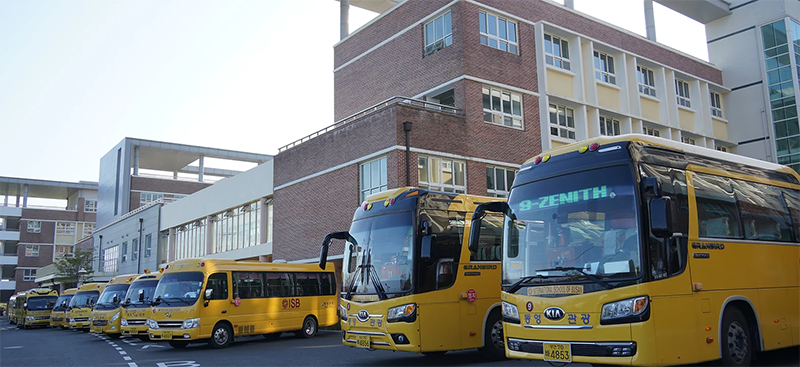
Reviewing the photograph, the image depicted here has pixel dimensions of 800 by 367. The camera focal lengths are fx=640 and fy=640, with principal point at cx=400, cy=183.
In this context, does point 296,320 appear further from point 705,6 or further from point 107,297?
point 705,6

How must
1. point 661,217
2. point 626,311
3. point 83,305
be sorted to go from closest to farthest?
point 661,217 → point 626,311 → point 83,305

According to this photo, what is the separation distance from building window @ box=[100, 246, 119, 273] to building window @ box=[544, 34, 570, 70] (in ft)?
156

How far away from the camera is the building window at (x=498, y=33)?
2698 centimetres

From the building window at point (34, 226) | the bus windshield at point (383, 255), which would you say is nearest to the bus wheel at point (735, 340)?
the bus windshield at point (383, 255)

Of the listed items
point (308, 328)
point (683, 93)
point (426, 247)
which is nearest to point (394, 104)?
point (308, 328)

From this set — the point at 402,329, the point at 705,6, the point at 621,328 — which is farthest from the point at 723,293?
the point at 705,6

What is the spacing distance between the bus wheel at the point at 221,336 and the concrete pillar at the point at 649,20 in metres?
27.6

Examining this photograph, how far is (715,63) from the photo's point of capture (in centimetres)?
3859

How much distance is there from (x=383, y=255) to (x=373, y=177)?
14.2m

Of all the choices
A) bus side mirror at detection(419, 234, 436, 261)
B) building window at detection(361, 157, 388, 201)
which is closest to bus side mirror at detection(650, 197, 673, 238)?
bus side mirror at detection(419, 234, 436, 261)

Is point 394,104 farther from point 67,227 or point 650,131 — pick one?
point 67,227

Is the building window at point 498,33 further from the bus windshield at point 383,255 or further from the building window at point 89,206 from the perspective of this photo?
the building window at point 89,206

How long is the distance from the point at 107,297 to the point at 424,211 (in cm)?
1848

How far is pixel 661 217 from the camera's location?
7.12 metres
